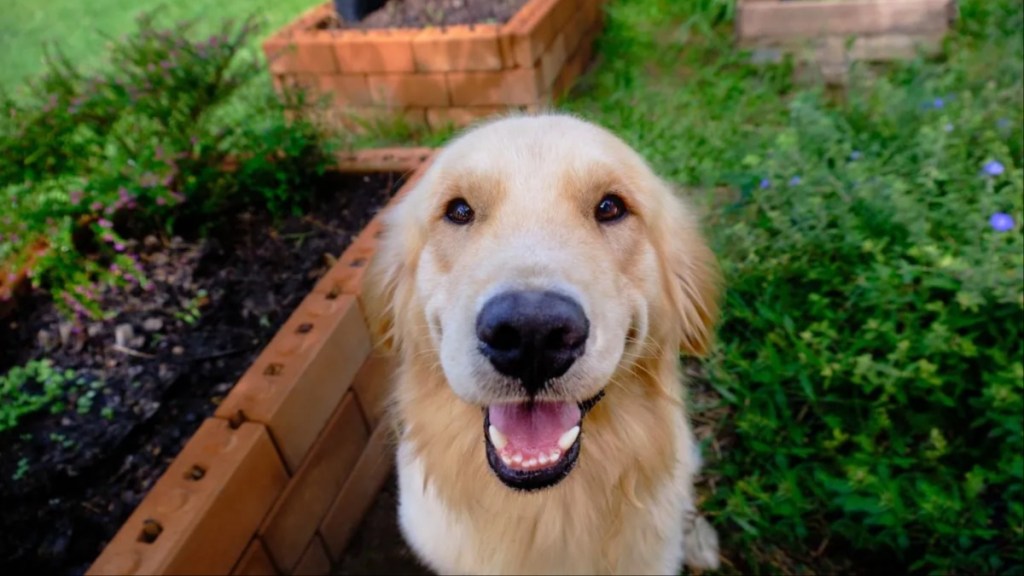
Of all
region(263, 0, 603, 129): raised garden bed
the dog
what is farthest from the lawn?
region(263, 0, 603, 129): raised garden bed

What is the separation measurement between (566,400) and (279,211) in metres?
2.22

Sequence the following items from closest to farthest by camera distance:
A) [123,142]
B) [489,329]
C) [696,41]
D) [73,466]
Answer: [489,329]
[73,466]
[123,142]
[696,41]

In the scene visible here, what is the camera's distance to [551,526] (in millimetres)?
1894

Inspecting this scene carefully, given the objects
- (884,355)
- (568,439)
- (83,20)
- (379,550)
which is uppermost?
(83,20)

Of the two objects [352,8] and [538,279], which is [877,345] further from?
[352,8]

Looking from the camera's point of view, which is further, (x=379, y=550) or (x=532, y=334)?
(x=379, y=550)

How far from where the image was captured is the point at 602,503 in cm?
189

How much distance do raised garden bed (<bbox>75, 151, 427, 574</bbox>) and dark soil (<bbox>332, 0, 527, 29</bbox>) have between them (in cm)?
234

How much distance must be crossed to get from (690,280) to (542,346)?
33.3 inches

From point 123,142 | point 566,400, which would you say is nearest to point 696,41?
point 123,142

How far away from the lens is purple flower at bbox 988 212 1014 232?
2381mm

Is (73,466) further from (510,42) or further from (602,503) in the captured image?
(510,42)

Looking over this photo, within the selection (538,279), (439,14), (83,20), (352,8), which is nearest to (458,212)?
(538,279)

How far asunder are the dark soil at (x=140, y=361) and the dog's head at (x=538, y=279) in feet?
2.66
